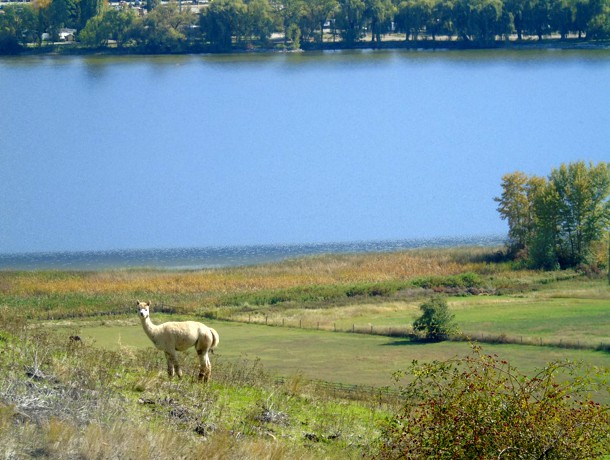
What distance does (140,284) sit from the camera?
1788 inches

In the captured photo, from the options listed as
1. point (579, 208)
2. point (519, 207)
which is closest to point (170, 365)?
point (579, 208)

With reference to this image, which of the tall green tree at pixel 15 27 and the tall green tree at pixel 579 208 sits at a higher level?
the tall green tree at pixel 15 27

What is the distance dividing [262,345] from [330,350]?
2018 mm

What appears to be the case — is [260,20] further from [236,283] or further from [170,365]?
[170,365]

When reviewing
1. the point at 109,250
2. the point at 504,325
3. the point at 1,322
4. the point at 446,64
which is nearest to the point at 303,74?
the point at 446,64

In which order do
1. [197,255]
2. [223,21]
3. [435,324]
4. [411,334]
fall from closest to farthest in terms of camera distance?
[435,324] < [411,334] < [197,255] < [223,21]

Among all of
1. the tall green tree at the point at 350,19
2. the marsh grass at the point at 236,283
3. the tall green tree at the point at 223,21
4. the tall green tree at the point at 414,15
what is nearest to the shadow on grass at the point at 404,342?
the marsh grass at the point at 236,283

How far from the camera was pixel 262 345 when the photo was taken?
3206cm

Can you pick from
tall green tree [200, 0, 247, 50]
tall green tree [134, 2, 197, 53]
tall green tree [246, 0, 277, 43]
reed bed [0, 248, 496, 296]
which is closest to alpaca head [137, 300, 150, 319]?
reed bed [0, 248, 496, 296]

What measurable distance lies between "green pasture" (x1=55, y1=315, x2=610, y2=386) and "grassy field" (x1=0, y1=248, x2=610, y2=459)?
0.07m

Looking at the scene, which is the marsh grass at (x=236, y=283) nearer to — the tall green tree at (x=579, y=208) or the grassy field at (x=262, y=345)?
the grassy field at (x=262, y=345)

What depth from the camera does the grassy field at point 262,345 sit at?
496 inches

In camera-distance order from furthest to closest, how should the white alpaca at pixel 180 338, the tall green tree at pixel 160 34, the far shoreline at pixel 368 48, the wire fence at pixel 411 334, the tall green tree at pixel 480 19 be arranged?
the tall green tree at pixel 160 34 → the far shoreline at pixel 368 48 → the tall green tree at pixel 480 19 → the wire fence at pixel 411 334 → the white alpaca at pixel 180 338

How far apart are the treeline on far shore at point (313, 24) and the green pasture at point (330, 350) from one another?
361 ft
